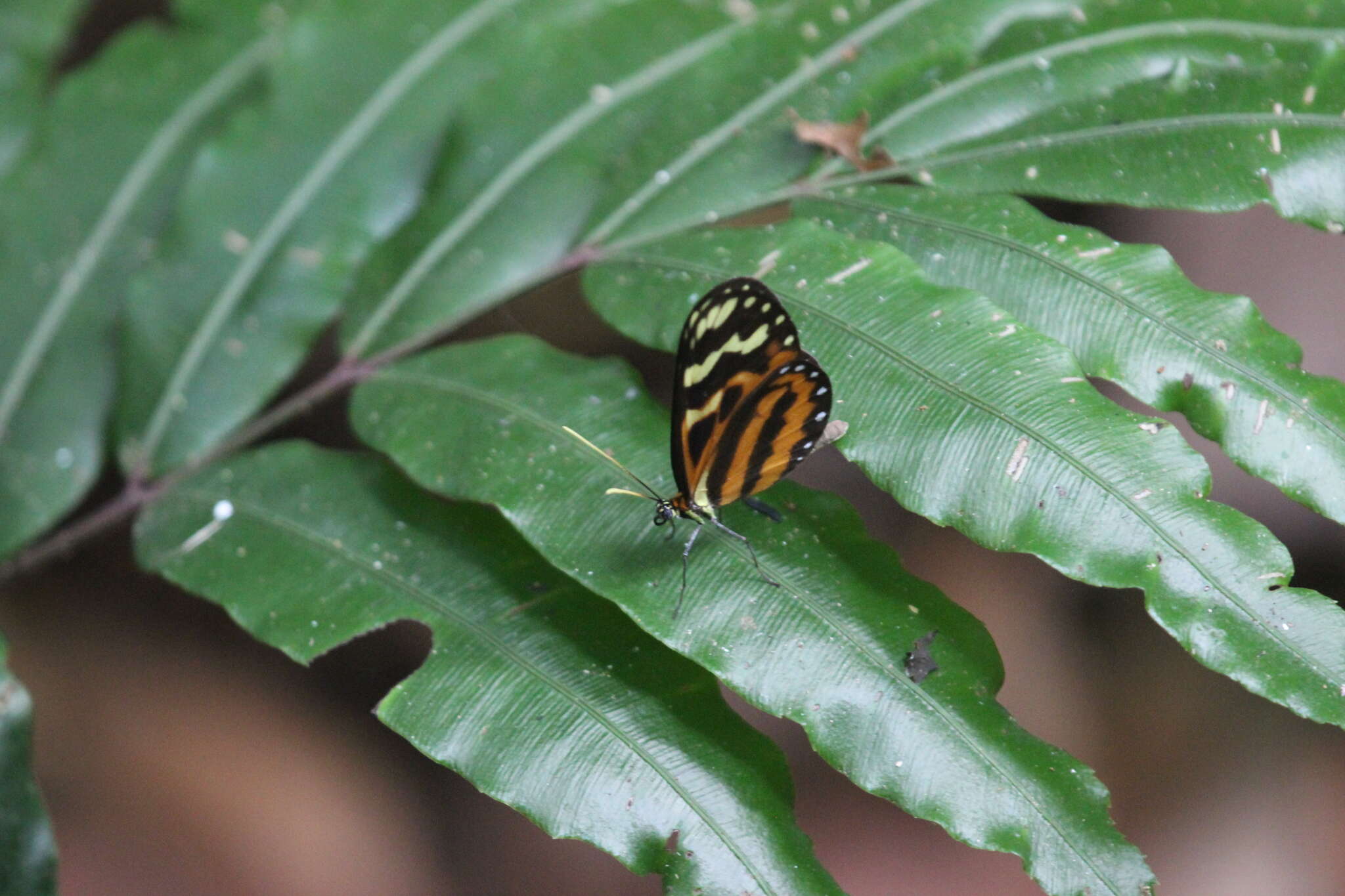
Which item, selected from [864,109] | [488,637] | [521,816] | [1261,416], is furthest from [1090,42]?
[521,816]

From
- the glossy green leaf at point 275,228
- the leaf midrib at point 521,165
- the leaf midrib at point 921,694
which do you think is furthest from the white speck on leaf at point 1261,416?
the glossy green leaf at point 275,228

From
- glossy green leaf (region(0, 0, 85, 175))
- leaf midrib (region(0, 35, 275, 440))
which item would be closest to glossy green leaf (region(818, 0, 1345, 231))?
leaf midrib (region(0, 35, 275, 440))

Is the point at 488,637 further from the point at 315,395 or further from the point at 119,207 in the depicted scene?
the point at 119,207

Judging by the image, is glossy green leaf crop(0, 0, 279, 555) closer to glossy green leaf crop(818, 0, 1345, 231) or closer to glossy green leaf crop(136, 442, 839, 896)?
glossy green leaf crop(136, 442, 839, 896)

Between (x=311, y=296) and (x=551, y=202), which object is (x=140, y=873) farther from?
(x=551, y=202)

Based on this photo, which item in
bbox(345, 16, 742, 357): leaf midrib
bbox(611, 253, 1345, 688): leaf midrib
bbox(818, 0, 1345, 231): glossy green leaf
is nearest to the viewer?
bbox(611, 253, 1345, 688): leaf midrib

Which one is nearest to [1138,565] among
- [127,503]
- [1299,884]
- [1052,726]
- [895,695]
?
[895,695]
